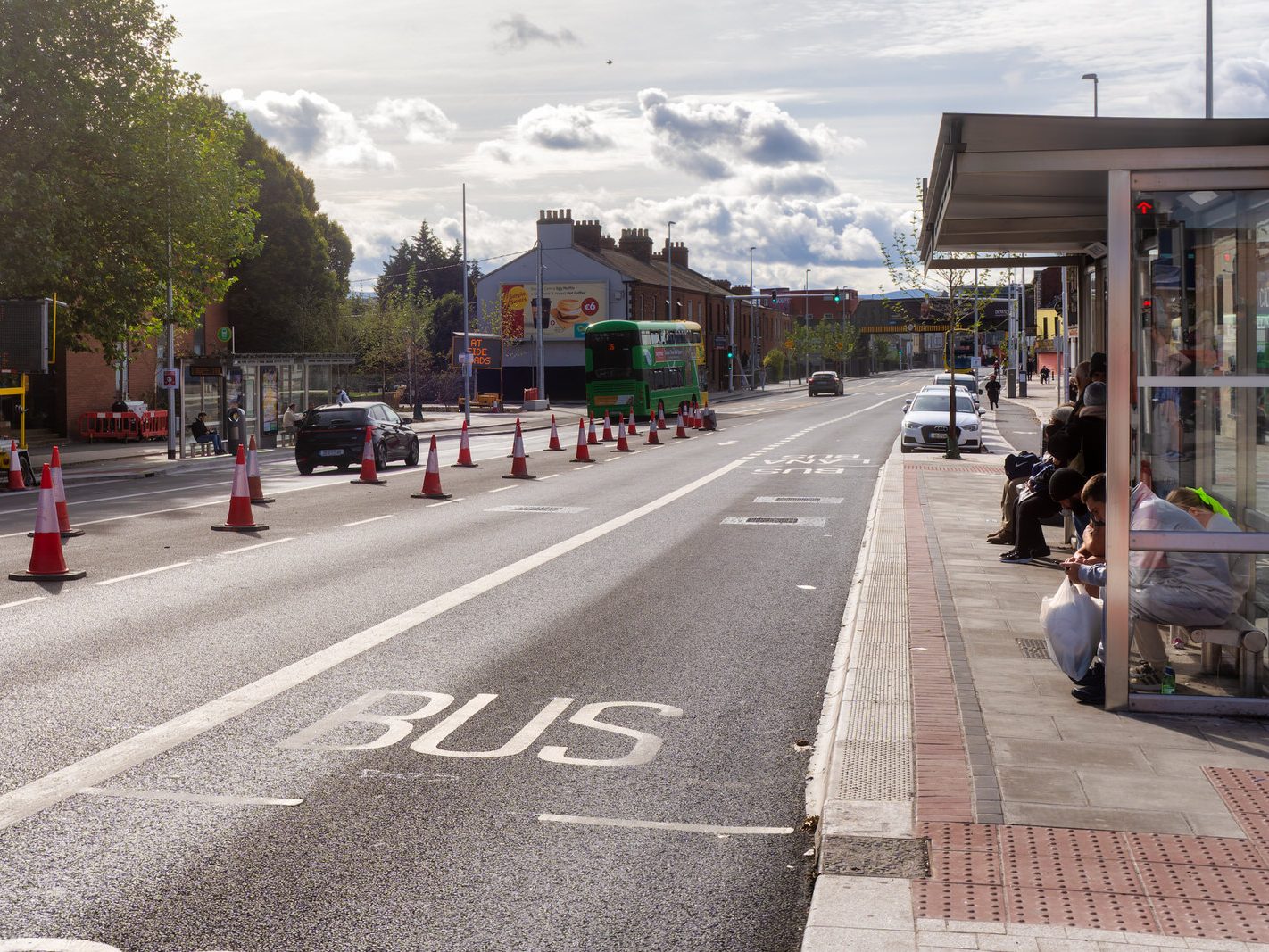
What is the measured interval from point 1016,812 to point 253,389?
36.6 metres

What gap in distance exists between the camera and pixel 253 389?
3950 centimetres

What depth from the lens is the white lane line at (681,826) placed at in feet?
A: 17.7

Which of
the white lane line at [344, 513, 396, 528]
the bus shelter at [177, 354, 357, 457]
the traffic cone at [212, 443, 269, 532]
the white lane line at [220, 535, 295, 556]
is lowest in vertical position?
the white lane line at [220, 535, 295, 556]

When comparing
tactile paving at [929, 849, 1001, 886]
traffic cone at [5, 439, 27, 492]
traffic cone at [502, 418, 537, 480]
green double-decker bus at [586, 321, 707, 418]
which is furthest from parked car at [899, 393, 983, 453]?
tactile paving at [929, 849, 1001, 886]

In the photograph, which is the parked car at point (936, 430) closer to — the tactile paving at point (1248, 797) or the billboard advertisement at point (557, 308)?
the tactile paving at point (1248, 797)

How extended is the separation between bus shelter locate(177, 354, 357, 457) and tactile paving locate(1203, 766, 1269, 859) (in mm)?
32287

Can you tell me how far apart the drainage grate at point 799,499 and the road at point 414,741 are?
5.07 m

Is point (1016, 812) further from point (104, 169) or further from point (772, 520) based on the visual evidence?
point (104, 169)

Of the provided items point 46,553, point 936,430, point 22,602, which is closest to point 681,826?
point 22,602

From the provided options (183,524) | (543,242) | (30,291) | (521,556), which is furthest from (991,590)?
(543,242)

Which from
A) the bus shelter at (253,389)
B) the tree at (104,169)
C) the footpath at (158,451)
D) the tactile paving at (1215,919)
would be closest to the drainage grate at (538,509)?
the footpath at (158,451)

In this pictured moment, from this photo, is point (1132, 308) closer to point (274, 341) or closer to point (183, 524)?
point (183, 524)

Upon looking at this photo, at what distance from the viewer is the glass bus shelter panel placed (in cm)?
691

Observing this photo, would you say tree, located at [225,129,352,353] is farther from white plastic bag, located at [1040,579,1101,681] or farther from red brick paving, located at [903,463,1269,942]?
red brick paving, located at [903,463,1269,942]
